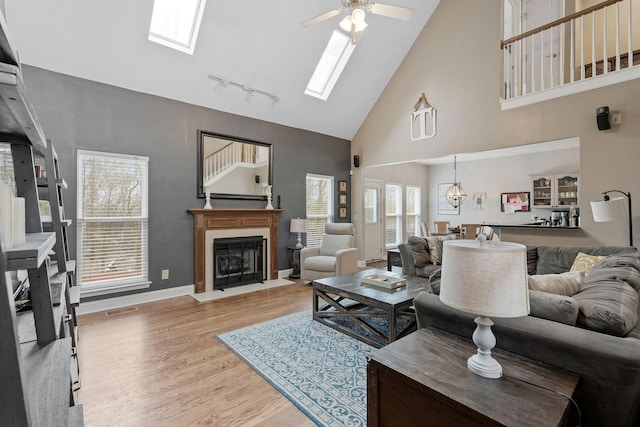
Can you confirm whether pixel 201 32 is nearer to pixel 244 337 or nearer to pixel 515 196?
pixel 244 337

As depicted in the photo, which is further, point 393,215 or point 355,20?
point 393,215

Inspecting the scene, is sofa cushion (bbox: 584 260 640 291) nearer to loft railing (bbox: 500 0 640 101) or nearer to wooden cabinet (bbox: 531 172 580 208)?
loft railing (bbox: 500 0 640 101)

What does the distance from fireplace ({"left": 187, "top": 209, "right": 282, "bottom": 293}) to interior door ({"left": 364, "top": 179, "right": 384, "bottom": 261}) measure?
2.83 m

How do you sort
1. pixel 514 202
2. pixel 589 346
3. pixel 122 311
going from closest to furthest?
pixel 589 346 → pixel 122 311 → pixel 514 202

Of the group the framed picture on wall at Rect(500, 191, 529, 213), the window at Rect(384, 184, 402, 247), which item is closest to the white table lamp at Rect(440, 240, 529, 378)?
the window at Rect(384, 184, 402, 247)

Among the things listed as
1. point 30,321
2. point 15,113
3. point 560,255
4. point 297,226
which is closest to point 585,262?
point 560,255

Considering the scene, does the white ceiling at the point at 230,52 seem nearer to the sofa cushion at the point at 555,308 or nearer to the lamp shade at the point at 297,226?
the lamp shade at the point at 297,226

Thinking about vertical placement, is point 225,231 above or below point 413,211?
below

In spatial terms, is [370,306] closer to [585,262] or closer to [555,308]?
[555,308]

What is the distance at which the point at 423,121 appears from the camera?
535 cm

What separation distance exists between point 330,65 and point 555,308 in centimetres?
512

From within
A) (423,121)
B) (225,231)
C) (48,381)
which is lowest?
(48,381)

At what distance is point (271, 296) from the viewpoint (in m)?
4.46

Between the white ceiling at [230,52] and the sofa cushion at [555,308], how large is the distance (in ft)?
14.5
